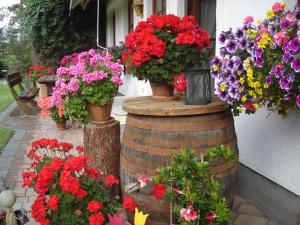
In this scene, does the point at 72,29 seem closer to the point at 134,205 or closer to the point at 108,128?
the point at 108,128

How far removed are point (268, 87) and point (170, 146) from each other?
69cm

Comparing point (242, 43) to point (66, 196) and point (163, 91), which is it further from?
point (66, 196)

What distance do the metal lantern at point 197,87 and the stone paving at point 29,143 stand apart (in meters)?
1.13

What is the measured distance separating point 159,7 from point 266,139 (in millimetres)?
4128

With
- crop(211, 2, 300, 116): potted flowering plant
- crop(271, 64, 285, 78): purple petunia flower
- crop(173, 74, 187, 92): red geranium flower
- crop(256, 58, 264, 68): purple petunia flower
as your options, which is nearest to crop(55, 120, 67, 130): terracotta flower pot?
crop(173, 74, 187, 92): red geranium flower

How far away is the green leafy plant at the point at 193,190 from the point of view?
5.84 feet

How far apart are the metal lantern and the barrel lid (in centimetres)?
5

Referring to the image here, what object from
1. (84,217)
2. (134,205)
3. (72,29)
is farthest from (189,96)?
(72,29)

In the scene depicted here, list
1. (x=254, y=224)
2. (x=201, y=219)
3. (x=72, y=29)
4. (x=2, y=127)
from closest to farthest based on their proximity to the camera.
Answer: (x=201, y=219) → (x=254, y=224) → (x=2, y=127) → (x=72, y=29)

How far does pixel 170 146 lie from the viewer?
2.25 meters

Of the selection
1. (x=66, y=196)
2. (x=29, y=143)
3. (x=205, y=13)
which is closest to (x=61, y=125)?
(x=29, y=143)

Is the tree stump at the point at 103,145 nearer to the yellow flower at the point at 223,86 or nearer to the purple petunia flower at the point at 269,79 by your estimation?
the yellow flower at the point at 223,86

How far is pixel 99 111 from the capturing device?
10.0ft

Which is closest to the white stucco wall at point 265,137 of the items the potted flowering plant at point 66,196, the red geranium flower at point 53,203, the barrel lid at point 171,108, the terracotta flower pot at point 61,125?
the barrel lid at point 171,108
